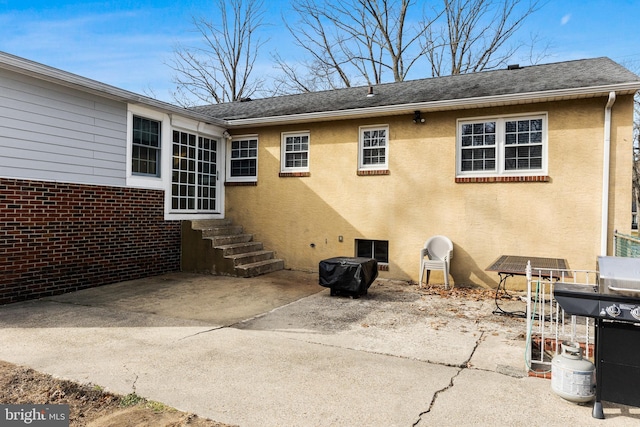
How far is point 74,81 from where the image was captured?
673 cm

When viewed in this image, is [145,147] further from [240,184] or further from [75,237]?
[240,184]

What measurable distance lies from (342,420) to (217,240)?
708cm

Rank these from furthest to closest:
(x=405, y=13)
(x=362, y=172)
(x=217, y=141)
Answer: (x=405, y=13), (x=217, y=141), (x=362, y=172)

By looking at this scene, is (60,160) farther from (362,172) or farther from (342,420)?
(342,420)

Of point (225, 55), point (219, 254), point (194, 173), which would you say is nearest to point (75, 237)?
point (219, 254)

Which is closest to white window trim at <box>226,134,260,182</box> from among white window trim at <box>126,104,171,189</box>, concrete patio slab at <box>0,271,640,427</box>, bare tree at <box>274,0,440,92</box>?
white window trim at <box>126,104,171,189</box>

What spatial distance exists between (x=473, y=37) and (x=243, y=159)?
15890 millimetres

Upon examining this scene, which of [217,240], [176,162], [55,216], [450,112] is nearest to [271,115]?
[176,162]

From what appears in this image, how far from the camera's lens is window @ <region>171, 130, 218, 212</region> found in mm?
9406

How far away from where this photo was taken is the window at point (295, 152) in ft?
32.2

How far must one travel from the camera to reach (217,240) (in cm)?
932

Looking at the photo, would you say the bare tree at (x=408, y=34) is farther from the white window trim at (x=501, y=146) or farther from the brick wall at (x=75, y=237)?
the brick wall at (x=75, y=237)

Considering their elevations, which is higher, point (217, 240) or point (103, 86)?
point (103, 86)

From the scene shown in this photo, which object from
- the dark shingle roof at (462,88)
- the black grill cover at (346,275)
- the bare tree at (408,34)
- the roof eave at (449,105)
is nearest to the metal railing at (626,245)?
the roof eave at (449,105)
